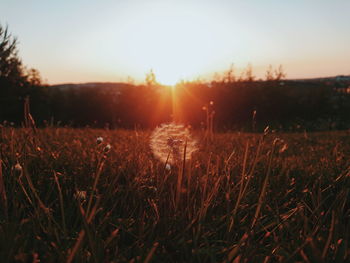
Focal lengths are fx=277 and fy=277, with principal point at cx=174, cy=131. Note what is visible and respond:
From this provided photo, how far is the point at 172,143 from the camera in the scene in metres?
1.47

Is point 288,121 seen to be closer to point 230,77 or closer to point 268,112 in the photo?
point 268,112

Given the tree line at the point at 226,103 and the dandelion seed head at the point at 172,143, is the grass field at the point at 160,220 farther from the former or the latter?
the tree line at the point at 226,103

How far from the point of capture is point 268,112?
43.4 ft

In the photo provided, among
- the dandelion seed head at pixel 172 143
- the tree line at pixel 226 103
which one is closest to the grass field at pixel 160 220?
the dandelion seed head at pixel 172 143

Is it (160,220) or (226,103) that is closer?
(160,220)

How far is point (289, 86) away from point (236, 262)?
14.2 meters

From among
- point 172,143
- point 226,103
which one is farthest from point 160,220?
point 226,103

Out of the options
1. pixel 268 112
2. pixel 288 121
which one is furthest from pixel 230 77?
pixel 288 121

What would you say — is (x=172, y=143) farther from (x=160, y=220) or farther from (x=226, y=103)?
(x=226, y=103)

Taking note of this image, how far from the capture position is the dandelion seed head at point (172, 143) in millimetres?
1474

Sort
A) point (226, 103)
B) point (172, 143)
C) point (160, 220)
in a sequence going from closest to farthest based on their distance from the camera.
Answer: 1. point (160, 220)
2. point (172, 143)
3. point (226, 103)

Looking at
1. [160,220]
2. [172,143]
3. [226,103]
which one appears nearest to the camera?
[160,220]

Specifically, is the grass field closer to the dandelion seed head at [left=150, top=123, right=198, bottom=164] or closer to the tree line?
the dandelion seed head at [left=150, top=123, right=198, bottom=164]

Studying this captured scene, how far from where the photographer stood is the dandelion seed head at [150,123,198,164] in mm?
1474
